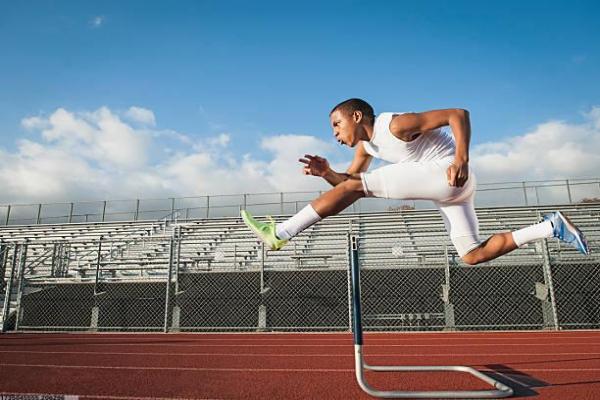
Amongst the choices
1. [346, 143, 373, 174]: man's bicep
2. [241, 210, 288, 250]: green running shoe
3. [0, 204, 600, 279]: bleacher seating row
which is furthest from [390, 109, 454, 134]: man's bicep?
[0, 204, 600, 279]: bleacher seating row

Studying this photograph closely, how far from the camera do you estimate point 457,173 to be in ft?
7.48

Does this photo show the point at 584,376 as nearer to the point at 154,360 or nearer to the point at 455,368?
the point at 455,368

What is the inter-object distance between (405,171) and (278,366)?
2508 mm

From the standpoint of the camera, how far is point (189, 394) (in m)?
2.83

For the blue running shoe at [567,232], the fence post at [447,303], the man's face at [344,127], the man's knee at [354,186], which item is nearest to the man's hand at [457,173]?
the man's knee at [354,186]

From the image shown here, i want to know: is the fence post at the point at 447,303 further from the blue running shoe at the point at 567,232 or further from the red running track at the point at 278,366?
the blue running shoe at the point at 567,232

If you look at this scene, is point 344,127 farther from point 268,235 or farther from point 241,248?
point 241,248

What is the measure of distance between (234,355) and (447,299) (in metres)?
5.59

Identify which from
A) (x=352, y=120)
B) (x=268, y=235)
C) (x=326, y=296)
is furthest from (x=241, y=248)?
(x=352, y=120)

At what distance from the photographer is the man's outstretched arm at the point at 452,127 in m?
2.28

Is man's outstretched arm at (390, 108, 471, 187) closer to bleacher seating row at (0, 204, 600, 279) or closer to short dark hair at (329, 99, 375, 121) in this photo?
short dark hair at (329, 99, 375, 121)

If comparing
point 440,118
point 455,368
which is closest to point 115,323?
point 455,368

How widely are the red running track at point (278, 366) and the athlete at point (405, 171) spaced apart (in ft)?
3.53

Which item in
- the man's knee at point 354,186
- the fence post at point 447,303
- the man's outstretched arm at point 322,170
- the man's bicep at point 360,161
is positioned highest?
the man's bicep at point 360,161
